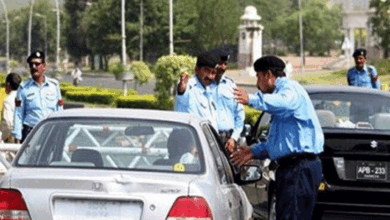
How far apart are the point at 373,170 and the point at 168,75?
109 ft

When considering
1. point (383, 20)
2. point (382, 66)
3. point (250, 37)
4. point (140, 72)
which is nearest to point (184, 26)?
point (250, 37)

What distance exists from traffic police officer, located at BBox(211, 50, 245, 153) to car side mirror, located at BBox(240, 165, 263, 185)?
3822mm

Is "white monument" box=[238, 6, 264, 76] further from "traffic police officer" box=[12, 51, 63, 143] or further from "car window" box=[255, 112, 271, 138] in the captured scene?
"car window" box=[255, 112, 271, 138]

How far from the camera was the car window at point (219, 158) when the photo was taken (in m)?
8.15

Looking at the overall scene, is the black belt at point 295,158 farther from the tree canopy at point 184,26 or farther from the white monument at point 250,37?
the tree canopy at point 184,26

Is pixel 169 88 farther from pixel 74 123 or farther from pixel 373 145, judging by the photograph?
pixel 74 123

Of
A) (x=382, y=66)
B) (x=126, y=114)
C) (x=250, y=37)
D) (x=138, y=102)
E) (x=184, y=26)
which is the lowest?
(x=382, y=66)

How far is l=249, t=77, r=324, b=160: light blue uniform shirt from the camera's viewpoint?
9078mm

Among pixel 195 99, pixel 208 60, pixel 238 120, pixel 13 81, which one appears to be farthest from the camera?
pixel 13 81

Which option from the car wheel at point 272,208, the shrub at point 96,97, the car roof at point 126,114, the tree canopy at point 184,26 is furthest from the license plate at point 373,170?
the tree canopy at point 184,26

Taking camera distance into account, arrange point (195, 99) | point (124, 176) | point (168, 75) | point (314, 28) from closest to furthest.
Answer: point (124, 176) < point (195, 99) < point (168, 75) < point (314, 28)

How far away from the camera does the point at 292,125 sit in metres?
9.21

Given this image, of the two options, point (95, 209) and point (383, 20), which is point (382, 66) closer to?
point (383, 20)

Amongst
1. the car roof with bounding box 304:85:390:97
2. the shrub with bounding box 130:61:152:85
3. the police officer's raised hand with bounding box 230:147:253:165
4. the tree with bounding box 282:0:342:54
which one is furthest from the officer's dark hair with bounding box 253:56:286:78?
the tree with bounding box 282:0:342:54
